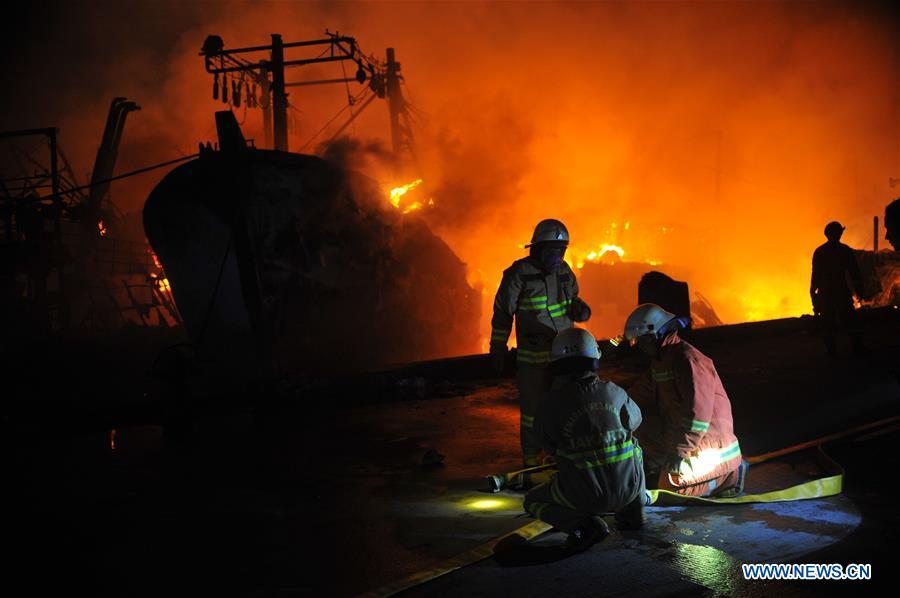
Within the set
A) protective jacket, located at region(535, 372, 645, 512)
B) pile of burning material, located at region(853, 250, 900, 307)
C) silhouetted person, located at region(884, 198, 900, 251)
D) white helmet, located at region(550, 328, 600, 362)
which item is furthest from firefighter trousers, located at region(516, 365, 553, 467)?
pile of burning material, located at region(853, 250, 900, 307)

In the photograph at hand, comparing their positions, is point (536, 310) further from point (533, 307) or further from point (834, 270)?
point (834, 270)

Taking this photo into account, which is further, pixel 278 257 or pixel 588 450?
pixel 278 257

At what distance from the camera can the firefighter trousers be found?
532 cm

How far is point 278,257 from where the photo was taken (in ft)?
37.7

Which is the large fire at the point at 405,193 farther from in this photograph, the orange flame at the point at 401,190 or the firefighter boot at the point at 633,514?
the firefighter boot at the point at 633,514

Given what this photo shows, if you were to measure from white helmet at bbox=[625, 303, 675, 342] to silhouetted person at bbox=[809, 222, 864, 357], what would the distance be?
21.3ft

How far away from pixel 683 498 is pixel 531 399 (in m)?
1.45

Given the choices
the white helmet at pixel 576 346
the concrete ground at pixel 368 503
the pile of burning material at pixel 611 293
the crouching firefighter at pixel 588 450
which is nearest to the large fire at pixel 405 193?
the concrete ground at pixel 368 503

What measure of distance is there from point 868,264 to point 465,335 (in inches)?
470

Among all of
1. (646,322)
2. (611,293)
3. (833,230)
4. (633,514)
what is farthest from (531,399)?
(611,293)

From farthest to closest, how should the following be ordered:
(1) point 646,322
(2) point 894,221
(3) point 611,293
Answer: (3) point 611,293 < (2) point 894,221 < (1) point 646,322

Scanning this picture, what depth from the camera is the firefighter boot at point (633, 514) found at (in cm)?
389

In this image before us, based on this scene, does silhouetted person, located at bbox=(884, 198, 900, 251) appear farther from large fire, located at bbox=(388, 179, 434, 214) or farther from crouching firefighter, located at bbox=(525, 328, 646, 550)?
large fire, located at bbox=(388, 179, 434, 214)

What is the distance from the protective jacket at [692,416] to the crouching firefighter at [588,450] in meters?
0.54
